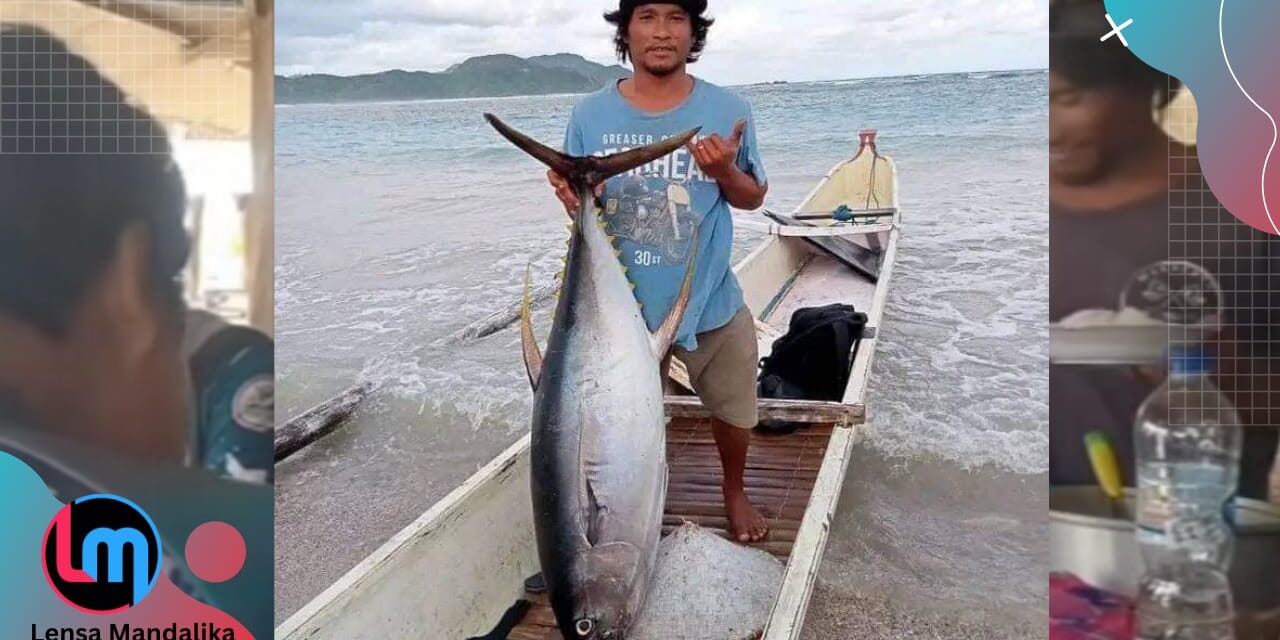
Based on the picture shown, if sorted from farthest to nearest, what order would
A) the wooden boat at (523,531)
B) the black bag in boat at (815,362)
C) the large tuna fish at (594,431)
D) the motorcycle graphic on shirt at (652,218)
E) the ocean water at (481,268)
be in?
the black bag in boat at (815,362)
the ocean water at (481,268)
the motorcycle graphic on shirt at (652,218)
the wooden boat at (523,531)
the large tuna fish at (594,431)

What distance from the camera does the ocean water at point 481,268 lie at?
190cm

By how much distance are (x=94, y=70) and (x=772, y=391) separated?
1.88 meters

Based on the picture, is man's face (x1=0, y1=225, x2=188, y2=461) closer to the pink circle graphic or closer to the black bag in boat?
the pink circle graphic

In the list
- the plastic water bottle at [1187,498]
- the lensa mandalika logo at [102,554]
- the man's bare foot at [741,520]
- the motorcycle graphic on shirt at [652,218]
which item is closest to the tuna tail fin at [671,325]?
the motorcycle graphic on shirt at [652,218]

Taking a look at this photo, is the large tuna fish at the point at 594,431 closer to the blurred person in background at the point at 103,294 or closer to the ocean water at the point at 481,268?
the ocean water at the point at 481,268

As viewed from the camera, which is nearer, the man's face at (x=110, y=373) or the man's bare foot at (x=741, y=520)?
the man's face at (x=110, y=373)

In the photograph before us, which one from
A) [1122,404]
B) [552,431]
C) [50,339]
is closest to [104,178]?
[50,339]

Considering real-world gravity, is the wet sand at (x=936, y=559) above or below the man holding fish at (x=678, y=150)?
below

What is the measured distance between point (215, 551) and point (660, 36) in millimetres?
1217

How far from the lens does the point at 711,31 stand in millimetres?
1769

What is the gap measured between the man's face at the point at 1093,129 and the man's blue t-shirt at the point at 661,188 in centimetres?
53

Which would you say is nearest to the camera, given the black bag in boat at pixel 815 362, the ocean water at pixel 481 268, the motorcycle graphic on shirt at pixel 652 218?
the motorcycle graphic on shirt at pixel 652 218

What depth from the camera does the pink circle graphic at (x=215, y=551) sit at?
65.7 inches
